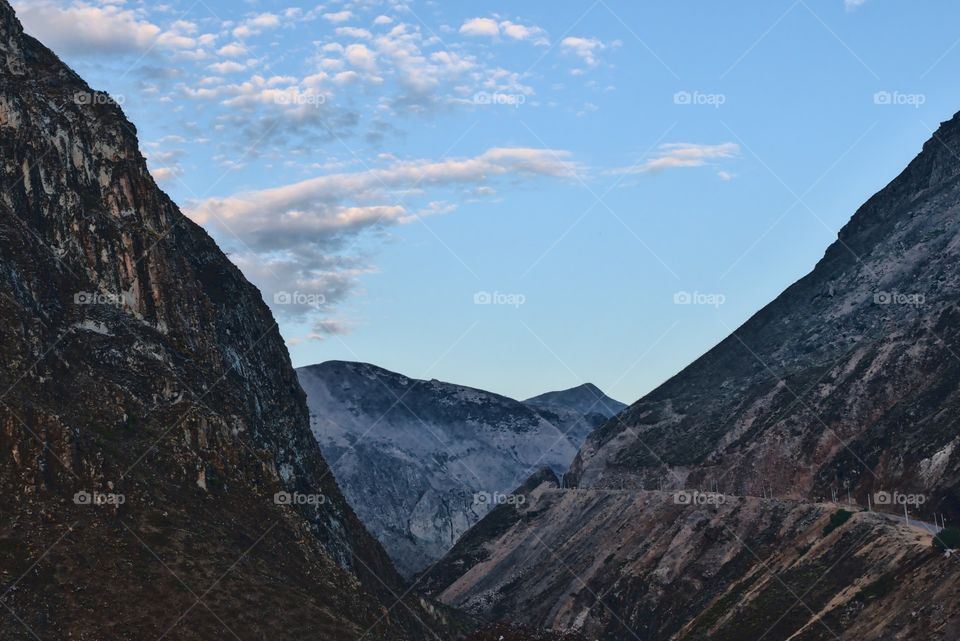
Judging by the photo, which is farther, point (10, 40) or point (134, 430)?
point (10, 40)

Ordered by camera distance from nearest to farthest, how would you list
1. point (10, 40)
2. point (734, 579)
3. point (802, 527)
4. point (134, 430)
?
1. point (134, 430)
2. point (10, 40)
3. point (802, 527)
4. point (734, 579)

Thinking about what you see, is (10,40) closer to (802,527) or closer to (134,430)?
(134,430)

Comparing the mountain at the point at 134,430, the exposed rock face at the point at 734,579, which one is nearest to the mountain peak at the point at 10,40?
the mountain at the point at 134,430

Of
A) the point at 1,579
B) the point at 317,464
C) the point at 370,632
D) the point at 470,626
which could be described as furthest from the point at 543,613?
the point at 1,579

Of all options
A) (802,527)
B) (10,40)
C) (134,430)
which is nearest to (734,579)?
(802,527)

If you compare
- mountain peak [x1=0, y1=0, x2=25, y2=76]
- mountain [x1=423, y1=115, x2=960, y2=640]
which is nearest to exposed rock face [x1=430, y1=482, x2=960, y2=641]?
mountain [x1=423, y1=115, x2=960, y2=640]

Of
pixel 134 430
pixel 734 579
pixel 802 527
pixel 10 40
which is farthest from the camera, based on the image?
pixel 734 579

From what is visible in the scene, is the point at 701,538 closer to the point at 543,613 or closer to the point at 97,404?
the point at 543,613

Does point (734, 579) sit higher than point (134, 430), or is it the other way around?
point (134, 430)

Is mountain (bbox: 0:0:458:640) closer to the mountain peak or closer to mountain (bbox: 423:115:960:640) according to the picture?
the mountain peak
